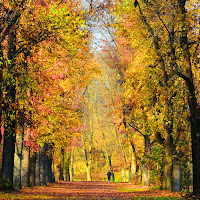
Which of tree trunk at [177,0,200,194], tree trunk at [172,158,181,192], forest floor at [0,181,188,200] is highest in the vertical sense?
tree trunk at [177,0,200,194]

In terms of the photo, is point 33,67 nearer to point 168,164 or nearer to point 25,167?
point 168,164

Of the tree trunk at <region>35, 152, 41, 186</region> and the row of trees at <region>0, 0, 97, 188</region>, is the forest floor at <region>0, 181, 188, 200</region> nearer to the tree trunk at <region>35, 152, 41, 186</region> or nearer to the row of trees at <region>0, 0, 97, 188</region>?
the row of trees at <region>0, 0, 97, 188</region>

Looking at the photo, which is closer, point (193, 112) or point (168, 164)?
point (193, 112)

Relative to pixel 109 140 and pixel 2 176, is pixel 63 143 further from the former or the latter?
pixel 109 140

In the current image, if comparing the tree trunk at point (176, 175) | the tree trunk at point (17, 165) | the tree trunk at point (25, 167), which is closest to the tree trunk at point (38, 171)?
the tree trunk at point (25, 167)

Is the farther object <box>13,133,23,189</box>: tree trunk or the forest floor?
<box>13,133,23,189</box>: tree trunk

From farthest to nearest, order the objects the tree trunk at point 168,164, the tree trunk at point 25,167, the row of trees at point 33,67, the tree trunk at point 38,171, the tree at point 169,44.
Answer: the tree trunk at point 38,171
the tree trunk at point 25,167
the tree trunk at point 168,164
the tree at point 169,44
the row of trees at point 33,67

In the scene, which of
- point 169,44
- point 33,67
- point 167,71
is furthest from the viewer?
point 167,71

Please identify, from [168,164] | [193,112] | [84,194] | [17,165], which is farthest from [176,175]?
[17,165]

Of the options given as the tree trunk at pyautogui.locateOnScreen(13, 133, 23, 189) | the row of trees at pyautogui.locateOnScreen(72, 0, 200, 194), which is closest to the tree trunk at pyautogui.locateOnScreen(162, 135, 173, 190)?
the row of trees at pyautogui.locateOnScreen(72, 0, 200, 194)

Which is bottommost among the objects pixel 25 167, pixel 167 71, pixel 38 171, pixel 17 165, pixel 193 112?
pixel 38 171

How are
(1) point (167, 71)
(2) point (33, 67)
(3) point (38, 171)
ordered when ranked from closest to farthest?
1. (2) point (33, 67)
2. (1) point (167, 71)
3. (3) point (38, 171)

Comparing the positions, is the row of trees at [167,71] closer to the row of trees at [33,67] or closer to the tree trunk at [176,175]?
the tree trunk at [176,175]

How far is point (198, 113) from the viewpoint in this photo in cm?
1263
